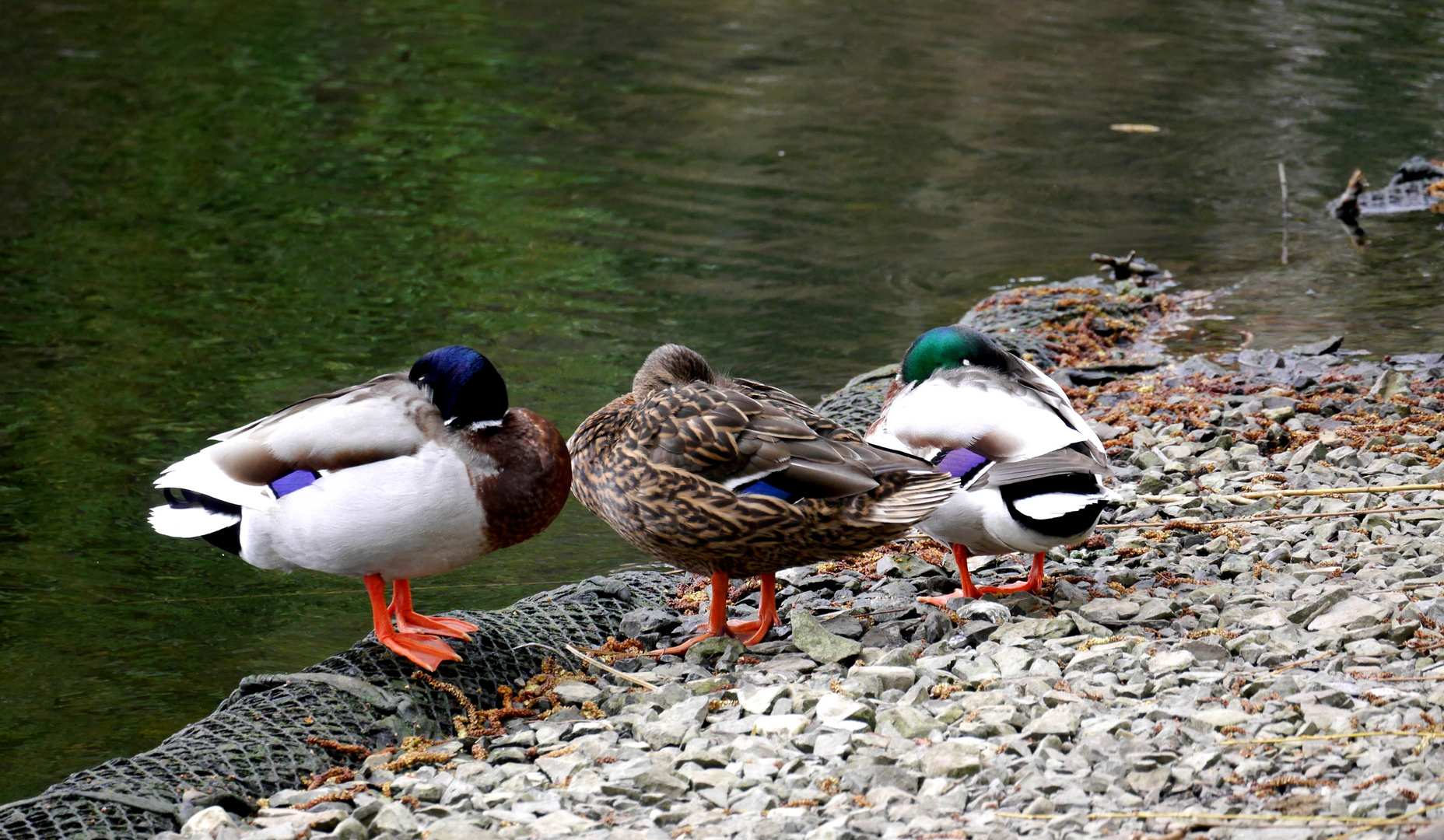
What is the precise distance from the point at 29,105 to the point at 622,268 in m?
6.89

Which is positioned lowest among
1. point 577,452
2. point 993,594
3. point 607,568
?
point 607,568

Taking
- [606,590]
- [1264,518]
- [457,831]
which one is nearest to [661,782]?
[457,831]

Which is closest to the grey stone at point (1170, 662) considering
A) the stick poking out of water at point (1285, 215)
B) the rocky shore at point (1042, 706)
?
the rocky shore at point (1042, 706)

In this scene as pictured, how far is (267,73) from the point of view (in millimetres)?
15453

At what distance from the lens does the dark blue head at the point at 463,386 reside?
393 centimetres

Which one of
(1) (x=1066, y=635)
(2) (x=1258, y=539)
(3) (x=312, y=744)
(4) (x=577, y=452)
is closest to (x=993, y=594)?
(1) (x=1066, y=635)

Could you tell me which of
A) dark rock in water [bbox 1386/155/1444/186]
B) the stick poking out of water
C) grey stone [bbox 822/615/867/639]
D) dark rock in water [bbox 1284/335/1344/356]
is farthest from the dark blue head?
dark rock in water [bbox 1386/155/1444/186]

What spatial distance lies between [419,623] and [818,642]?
117 cm

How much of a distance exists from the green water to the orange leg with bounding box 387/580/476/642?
117 centimetres

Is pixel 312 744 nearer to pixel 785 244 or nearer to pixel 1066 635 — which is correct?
pixel 1066 635

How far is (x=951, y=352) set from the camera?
15.2ft

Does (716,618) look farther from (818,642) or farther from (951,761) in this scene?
(951,761)

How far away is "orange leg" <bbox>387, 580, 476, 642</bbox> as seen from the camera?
4.23 meters

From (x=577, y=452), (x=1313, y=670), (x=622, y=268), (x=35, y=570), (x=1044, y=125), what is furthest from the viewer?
(x=1044, y=125)
